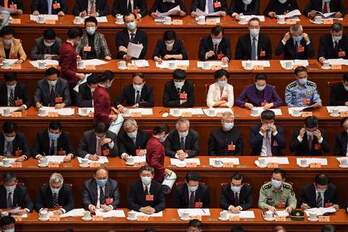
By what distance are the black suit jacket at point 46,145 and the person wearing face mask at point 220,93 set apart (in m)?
2.05

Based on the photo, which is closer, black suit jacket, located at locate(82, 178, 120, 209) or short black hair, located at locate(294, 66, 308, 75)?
black suit jacket, located at locate(82, 178, 120, 209)

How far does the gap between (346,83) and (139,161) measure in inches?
Result: 124

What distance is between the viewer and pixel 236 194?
12883mm

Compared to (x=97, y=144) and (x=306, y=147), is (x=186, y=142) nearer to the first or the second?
(x=97, y=144)

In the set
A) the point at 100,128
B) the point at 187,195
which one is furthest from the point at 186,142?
the point at 100,128

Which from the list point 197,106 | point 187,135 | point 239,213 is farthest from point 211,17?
point 239,213

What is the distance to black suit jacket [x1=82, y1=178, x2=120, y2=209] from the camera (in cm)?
1273

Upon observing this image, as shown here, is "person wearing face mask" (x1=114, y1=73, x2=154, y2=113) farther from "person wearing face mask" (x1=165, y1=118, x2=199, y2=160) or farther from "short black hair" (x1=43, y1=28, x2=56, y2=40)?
"short black hair" (x1=43, y1=28, x2=56, y2=40)

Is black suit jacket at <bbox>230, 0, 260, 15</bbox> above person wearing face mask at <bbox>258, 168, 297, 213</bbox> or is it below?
above

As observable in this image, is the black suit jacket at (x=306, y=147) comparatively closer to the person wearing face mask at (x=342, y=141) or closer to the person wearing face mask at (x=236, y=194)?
the person wearing face mask at (x=342, y=141)

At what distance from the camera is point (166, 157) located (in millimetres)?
13383

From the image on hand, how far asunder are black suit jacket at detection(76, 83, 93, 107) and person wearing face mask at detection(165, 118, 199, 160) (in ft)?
4.40

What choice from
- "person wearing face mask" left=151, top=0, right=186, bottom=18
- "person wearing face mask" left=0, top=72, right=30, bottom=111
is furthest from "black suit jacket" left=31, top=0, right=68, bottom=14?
"person wearing face mask" left=0, top=72, right=30, bottom=111

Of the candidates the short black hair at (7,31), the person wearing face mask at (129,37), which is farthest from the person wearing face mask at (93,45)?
the short black hair at (7,31)
